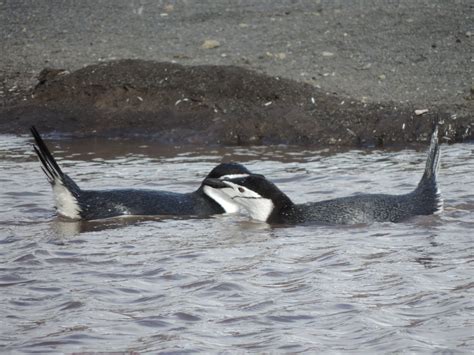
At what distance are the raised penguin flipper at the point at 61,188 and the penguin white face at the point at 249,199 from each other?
92 cm

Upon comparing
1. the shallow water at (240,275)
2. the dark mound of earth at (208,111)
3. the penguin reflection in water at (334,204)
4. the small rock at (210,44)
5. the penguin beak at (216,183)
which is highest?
the small rock at (210,44)

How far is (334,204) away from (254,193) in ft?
1.84

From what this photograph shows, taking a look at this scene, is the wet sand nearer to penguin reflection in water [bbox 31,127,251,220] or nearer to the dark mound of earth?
the dark mound of earth

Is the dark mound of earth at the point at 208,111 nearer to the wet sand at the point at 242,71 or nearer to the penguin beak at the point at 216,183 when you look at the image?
the wet sand at the point at 242,71

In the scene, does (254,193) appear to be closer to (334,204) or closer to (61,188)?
(334,204)

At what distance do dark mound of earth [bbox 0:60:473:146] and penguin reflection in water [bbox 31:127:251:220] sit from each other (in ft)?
7.94

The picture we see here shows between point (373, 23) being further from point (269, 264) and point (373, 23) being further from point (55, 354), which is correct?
point (55, 354)

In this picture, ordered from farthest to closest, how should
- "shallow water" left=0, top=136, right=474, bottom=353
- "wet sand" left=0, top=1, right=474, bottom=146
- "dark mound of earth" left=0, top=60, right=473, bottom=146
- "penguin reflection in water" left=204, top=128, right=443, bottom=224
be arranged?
1. "wet sand" left=0, top=1, right=474, bottom=146
2. "dark mound of earth" left=0, top=60, right=473, bottom=146
3. "penguin reflection in water" left=204, top=128, right=443, bottom=224
4. "shallow water" left=0, top=136, right=474, bottom=353

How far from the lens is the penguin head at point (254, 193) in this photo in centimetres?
764

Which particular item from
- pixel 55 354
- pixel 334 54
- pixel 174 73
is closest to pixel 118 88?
pixel 174 73

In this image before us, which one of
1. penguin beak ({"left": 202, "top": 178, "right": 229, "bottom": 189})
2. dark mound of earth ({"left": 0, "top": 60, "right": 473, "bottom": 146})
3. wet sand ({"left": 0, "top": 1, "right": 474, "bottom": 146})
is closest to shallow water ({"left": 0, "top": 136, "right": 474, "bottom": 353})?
penguin beak ({"left": 202, "top": 178, "right": 229, "bottom": 189})

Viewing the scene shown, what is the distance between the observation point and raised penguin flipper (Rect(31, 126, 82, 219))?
761cm

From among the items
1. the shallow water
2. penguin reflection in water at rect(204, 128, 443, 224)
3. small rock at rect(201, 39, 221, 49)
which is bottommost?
the shallow water

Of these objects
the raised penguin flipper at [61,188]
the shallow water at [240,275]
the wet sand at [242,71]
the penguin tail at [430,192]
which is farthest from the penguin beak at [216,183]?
the wet sand at [242,71]
